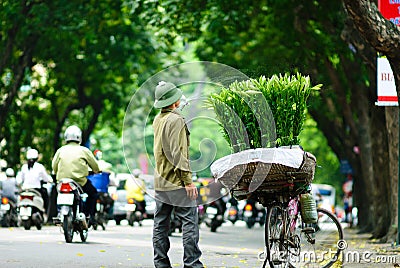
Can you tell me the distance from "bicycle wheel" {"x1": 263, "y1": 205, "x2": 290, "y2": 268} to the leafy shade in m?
0.78

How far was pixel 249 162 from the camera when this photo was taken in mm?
10211

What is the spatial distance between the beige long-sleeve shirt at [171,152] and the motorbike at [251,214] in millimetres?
20214

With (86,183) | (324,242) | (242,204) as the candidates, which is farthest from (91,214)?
(242,204)

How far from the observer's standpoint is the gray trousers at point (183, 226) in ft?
33.5

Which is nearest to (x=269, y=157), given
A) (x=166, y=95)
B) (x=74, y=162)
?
(x=166, y=95)

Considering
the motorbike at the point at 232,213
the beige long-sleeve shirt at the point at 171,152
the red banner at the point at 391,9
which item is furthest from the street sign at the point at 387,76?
the motorbike at the point at 232,213

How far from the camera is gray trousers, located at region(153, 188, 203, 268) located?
33.5 ft

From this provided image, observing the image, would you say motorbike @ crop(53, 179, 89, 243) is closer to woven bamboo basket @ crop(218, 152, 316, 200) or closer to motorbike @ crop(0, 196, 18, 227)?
woven bamboo basket @ crop(218, 152, 316, 200)

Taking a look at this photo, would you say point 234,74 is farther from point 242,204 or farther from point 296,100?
point 242,204

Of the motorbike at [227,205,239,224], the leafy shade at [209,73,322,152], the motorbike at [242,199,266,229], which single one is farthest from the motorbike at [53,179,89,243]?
the motorbike at [242,199,266,229]

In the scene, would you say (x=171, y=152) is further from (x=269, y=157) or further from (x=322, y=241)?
(x=322, y=241)

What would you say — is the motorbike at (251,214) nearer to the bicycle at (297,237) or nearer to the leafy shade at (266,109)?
the bicycle at (297,237)

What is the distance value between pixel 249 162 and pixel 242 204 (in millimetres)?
24242

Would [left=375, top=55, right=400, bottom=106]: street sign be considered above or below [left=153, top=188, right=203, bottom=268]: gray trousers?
above
